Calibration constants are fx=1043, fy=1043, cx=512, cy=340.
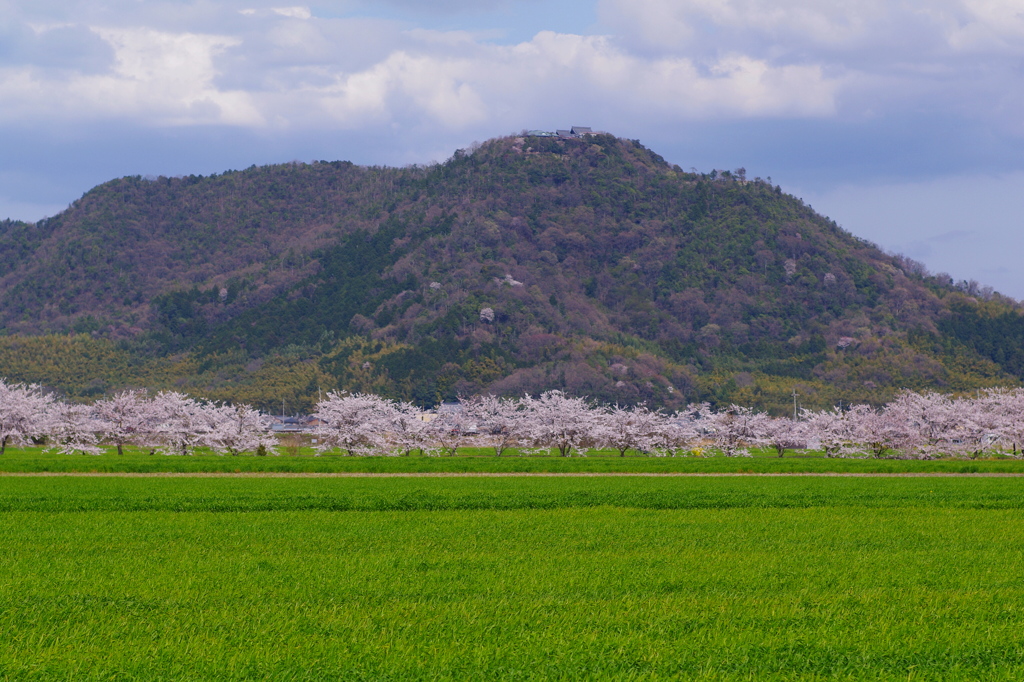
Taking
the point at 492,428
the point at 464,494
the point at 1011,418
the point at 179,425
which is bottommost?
the point at 464,494

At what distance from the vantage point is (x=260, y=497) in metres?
30.3

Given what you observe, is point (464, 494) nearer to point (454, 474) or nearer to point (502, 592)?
point (454, 474)

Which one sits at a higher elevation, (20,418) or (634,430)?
(20,418)

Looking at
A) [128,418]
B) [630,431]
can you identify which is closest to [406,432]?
[630,431]

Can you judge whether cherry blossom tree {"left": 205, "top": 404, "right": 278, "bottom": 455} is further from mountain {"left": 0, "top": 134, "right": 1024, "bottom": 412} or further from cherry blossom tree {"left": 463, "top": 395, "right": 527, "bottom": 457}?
mountain {"left": 0, "top": 134, "right": 1024, "bottom": 412}

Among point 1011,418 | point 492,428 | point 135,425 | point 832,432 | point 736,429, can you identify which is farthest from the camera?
point 736,429

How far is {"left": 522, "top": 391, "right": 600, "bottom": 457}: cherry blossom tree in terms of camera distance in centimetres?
6819

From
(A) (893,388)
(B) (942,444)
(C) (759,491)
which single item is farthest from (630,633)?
(A) (893,388)

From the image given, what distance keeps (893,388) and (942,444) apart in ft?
233

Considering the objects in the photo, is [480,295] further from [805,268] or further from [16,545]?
[16,545]

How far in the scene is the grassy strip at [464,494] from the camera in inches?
1139

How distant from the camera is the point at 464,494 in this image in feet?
104

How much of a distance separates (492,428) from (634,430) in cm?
979

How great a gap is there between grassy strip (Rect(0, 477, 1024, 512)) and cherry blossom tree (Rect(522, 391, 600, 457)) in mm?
29184
